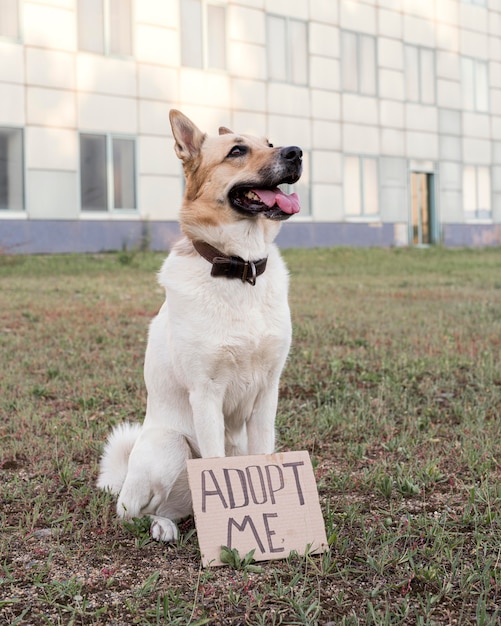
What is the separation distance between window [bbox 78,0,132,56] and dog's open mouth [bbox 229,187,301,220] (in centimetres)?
1599

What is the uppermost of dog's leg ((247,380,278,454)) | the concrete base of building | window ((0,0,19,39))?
window ((0,0,19,39))

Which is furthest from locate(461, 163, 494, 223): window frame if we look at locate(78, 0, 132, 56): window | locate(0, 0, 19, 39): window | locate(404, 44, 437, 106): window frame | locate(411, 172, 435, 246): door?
locate(0, 0, 19, 39): window

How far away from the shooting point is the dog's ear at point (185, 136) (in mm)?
3500

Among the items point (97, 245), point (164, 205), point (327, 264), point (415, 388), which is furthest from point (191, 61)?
point (415, 388)

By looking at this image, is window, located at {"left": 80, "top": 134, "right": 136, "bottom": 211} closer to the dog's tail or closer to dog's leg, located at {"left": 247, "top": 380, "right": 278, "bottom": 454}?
the dog's tail

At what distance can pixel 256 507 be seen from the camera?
2.93 metres

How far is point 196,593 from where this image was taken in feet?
8.45

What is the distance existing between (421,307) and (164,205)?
11.1 m

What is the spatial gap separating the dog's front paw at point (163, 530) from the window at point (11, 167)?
50.6 feet

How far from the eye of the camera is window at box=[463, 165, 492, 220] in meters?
26.8

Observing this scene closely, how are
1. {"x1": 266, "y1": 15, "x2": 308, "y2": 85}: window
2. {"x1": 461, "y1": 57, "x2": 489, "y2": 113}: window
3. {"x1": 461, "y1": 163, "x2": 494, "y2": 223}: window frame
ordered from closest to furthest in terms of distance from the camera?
1. {"x1": 266, "y1": 15, "x2": 308, "y2": 85}: window
2. {"x1": 461, "y1": 57, "x2": 489, "y2": 113}: window
3. {"x1": 461, "y1": 163, "x2": 494, "y2": 223}: window frame

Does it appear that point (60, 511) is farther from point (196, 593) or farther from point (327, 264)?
point (327, 264)

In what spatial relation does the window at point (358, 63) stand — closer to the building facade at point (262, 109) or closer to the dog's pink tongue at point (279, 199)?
the building facade at point (262, 109)

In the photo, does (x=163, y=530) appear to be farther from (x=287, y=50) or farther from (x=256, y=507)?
(x=287, y=50)
